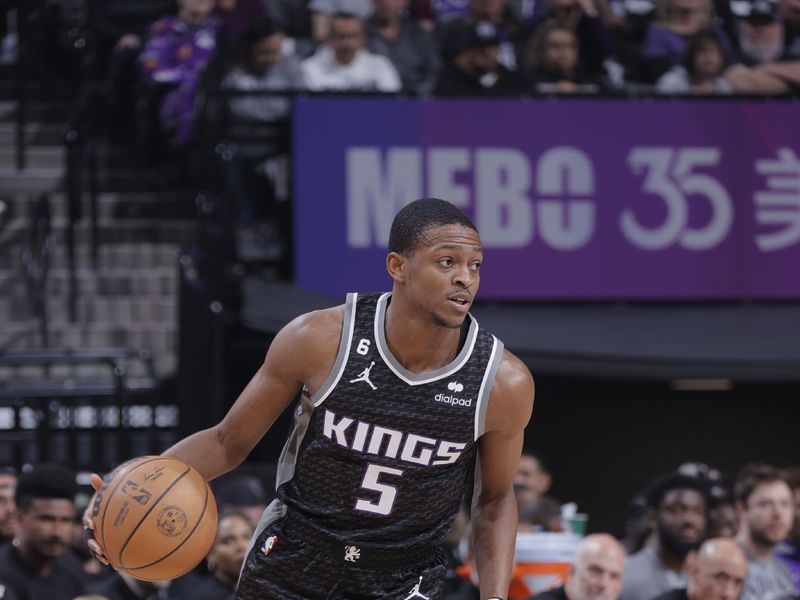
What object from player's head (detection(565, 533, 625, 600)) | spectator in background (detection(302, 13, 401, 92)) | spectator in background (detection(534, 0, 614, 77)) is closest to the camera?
player's head (detection(565, 533, 625, 600))

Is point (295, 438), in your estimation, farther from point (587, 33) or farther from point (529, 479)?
point (587, 33)

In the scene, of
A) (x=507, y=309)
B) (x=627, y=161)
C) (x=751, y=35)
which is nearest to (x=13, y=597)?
(x=507, y=309)

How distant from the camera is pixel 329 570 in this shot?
5.28m

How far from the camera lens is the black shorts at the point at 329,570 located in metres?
5.27

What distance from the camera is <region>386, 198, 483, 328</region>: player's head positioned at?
16.3 feet

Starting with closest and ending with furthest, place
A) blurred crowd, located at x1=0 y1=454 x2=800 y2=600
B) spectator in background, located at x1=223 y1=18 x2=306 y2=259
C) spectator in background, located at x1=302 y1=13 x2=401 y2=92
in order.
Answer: blurred crowd, located at x1=0 y1=454 x2=800 y2=600 → spectator in background, located at x1=223 y1=18 x2=306 y2=259 → spectator in background, located at x1=302 y1=13 x2=401 y2=92

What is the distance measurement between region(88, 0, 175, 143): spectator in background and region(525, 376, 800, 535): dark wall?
4.09m

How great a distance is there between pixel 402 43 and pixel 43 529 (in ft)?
17.3

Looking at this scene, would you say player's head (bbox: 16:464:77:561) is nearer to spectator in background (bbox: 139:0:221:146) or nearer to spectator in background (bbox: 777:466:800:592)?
spectator in background (bbox: 139:0:221:146)

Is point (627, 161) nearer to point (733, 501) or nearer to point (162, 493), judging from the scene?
point (733, 501)

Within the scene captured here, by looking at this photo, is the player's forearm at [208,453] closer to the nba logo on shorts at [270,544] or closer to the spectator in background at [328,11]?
the nba logo on shorts at [270,544]

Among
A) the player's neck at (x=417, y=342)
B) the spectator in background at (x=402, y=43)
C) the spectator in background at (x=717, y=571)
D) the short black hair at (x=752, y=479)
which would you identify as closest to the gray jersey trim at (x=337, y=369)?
the player's neck at (x=417, y=342)

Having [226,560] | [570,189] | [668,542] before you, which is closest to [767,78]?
[570,189]

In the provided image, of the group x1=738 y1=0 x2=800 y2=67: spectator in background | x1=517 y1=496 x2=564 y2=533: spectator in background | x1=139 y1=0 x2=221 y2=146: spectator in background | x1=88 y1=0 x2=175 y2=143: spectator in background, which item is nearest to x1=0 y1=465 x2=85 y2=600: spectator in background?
x1=517 y1=496 x2=564 y2=533: spectator in background
